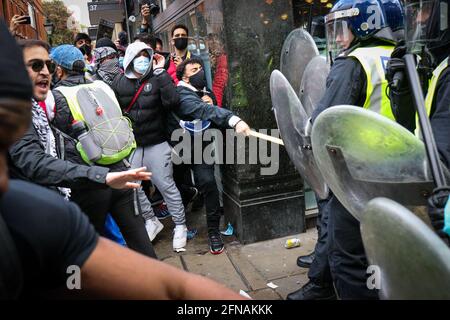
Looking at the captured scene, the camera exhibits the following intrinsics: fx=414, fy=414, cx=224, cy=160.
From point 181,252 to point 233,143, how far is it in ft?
3.98

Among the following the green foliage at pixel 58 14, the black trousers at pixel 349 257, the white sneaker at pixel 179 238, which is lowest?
the white sneaker at pixel 179 238

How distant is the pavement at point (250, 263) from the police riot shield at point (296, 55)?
151cm

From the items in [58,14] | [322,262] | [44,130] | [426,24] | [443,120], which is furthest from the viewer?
[58,14]

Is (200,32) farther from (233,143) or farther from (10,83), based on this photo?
(10,83)

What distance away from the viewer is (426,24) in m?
2.07

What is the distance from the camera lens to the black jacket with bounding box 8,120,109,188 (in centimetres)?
224

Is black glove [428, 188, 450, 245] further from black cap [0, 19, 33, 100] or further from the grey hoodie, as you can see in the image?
the grey hoodie

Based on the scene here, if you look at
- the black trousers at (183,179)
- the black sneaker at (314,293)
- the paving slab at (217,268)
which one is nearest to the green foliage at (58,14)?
the black trousers at (183,179)

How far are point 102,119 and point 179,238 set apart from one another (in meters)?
1.94

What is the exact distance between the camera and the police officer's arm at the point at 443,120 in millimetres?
1789

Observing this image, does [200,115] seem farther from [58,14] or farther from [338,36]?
[58,14]

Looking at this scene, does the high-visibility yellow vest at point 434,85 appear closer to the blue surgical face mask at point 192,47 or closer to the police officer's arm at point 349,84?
the police officer's arm at point 349,84

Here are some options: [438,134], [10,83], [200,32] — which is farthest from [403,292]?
[200,32]

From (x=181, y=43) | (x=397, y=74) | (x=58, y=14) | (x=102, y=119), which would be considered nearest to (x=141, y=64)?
(x=102, y=119)
